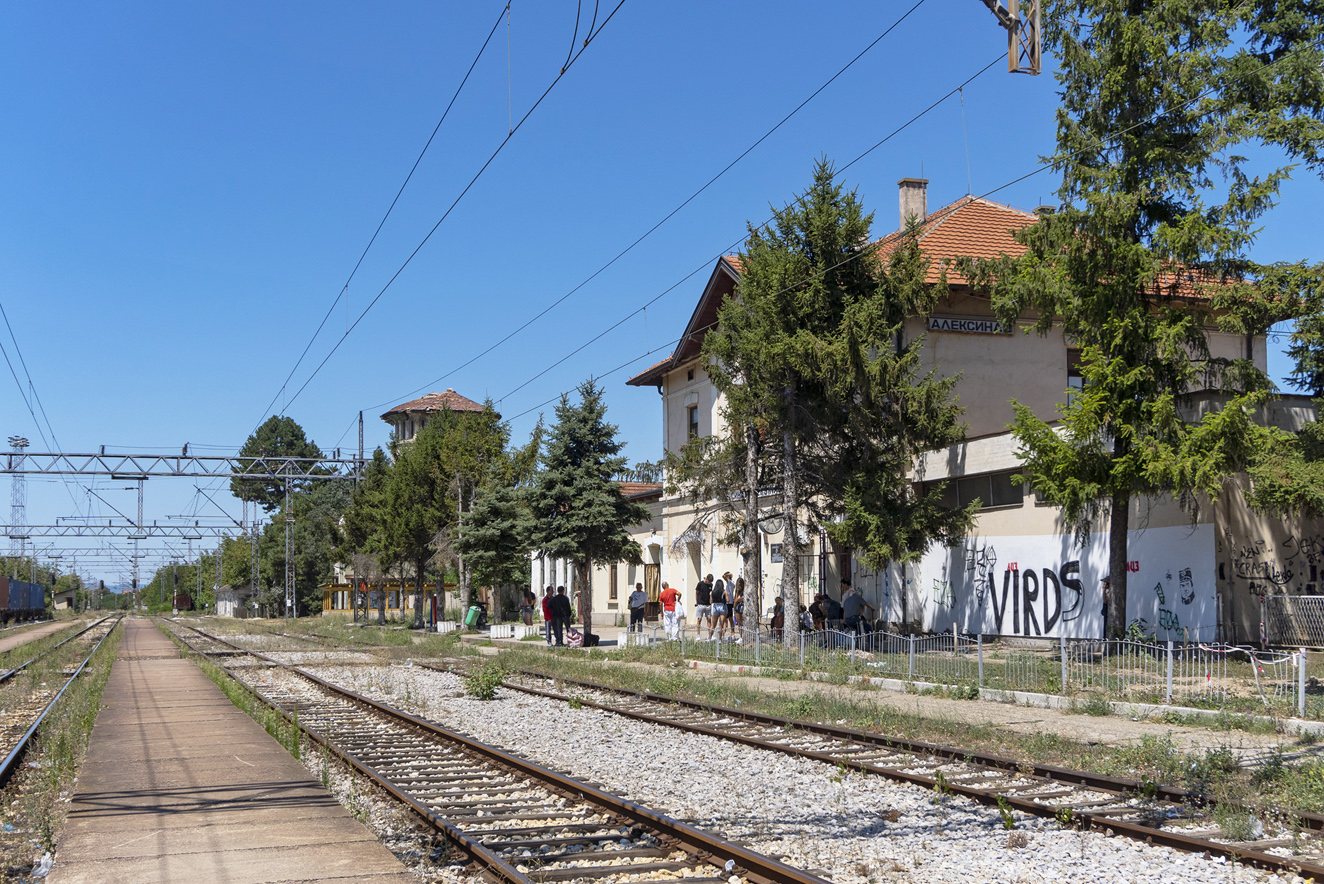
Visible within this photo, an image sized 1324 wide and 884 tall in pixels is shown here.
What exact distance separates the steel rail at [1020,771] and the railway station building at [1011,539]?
9779 mm

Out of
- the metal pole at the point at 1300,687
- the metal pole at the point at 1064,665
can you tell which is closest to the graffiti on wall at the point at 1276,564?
the metal pole at the point at 1064,665

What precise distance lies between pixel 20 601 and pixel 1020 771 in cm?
8409

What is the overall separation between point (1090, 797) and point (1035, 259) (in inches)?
571

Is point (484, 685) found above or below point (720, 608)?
below

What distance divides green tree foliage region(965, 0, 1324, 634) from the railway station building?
1.54 meters

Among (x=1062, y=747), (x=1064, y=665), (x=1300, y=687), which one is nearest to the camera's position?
(x=1062, y=747)

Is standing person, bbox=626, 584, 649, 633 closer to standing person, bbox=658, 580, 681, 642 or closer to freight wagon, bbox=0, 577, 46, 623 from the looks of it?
standing person, bbox=658, 580, 681, 642

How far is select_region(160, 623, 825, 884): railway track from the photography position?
270 inches

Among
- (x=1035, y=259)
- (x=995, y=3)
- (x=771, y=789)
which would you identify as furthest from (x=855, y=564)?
(x=995, y=3)

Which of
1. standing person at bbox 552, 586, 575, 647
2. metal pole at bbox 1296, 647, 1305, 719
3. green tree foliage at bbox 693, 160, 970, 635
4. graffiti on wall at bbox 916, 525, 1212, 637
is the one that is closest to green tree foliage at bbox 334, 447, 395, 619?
standing person at bbox 552, 586, 575, 647

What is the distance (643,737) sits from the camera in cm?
1330

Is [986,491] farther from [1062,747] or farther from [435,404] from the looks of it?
[435,404]

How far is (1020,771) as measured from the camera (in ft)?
33.7

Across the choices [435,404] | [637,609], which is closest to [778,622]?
[637,609]
